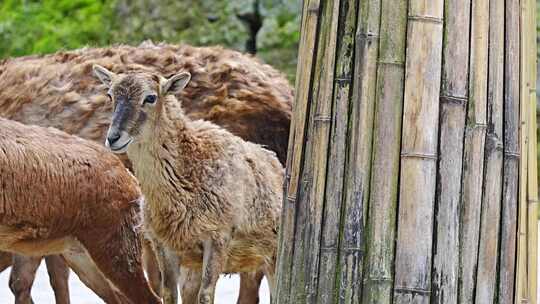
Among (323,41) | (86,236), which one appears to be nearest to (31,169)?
(86,236)

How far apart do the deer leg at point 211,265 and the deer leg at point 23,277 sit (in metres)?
2.15

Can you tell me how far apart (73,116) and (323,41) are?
4623 millimetres

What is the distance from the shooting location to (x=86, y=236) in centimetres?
723

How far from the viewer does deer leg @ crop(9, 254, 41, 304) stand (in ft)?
26.9

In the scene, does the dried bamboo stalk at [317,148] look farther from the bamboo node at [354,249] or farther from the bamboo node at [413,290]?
the bamboo node at [413,290]

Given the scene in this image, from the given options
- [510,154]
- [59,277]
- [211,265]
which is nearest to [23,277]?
[59,277]

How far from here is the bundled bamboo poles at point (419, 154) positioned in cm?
402

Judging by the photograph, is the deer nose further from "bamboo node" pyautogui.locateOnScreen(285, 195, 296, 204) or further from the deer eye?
"bamboo node" pyautogui.locateOnScreen(285, 195, 296, 204)

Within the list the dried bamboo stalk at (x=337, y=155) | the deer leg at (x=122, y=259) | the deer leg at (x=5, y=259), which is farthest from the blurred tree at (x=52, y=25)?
the dried bamboo stalk at (x=337, y=155)

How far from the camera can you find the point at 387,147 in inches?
159

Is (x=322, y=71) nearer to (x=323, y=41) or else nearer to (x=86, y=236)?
(x=323, y=41)

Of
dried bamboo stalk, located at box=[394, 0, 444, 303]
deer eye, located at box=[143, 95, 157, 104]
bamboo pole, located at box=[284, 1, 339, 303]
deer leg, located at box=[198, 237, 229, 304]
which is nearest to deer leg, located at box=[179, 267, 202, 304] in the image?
deer leg, located at box=[198, 237, 229, 304]

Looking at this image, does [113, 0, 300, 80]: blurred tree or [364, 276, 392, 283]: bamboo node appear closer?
[364, 276, 392, 283]: bamboo node

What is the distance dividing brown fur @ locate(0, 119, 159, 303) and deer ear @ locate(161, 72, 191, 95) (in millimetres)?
839
